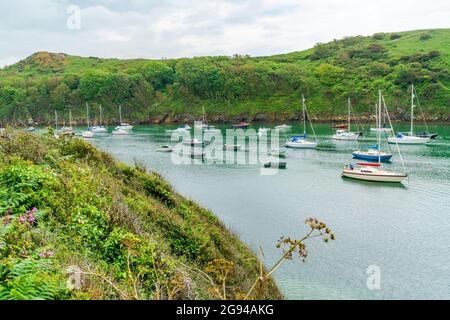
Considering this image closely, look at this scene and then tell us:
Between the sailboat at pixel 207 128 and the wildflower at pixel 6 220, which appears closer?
the wildflower at pixel 6 220

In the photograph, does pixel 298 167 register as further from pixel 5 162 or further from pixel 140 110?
pixel 140 110

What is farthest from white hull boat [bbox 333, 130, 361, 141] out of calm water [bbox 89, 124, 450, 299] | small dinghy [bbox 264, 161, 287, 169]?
small dinghy [bbox 264, 161, 287, 169]

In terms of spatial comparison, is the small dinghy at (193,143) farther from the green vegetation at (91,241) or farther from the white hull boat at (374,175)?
the green vegetation at (91,241)

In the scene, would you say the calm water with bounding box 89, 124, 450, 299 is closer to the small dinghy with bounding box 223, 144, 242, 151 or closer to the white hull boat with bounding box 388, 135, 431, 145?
the small dinghy with bounding box 223, 144, 242, 151

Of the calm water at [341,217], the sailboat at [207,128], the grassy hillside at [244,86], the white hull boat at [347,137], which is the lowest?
the calm water at [341,217]

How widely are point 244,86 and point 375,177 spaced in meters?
100.0

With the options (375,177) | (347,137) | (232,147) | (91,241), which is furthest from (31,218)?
(347,137)

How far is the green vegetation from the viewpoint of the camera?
22.6 feet

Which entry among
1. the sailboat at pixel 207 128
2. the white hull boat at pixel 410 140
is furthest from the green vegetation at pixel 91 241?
the sailboat at pixel 207 128

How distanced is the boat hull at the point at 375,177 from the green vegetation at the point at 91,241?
26573 millimetres

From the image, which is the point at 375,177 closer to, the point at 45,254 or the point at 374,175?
the point at 374,175

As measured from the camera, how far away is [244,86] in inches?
5438

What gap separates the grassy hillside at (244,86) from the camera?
387ft

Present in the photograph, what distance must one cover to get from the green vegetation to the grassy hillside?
10549 cm
